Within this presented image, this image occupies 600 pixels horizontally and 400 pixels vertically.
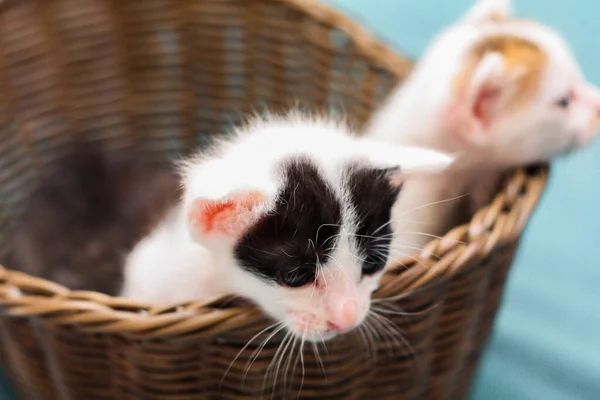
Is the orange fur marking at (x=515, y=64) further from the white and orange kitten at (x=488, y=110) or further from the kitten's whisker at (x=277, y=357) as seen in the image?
the kitten's whisker at (x=277, y=357)

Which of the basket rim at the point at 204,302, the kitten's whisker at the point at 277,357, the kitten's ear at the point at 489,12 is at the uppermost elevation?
the kitten's ear at the point at 489,12

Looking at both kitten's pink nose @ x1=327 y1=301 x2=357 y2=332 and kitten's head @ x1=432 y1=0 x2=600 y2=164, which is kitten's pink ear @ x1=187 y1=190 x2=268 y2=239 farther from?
kitten's head @ x1=432 y1=0 x2=600 y2=164

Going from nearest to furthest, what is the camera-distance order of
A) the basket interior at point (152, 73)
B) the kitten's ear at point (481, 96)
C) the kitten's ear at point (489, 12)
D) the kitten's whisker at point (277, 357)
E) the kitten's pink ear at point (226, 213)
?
the kitten's pink ear at point (226, 213)
the kitten's whisker at point (277, 357)
the kitten's ear at point (481, 96)
the kitten's ear at point (489, 12)
the basket interior at point (152, 73)

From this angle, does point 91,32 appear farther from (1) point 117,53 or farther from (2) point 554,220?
(2) point 554,220

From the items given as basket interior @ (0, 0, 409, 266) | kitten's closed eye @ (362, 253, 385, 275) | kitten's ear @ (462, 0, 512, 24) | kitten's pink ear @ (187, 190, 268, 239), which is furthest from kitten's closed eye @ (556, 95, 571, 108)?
kitten's pink ear @ (187, 190, 268, 239)

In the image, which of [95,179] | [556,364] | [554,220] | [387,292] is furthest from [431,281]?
[554,220]

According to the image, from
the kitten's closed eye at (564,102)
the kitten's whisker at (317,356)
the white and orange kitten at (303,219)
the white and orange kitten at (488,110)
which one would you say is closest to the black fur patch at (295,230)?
the white and orange kitten at (303,219)
